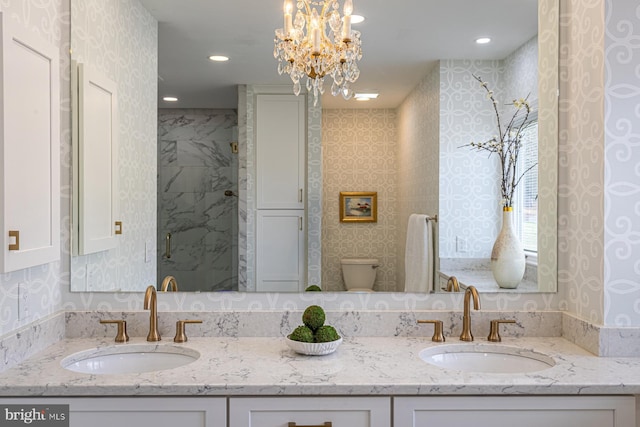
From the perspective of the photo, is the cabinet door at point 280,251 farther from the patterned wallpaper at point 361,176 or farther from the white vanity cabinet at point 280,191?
the patterned wallpaper at point 361,176

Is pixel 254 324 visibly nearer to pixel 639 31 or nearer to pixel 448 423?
pixel 448 423

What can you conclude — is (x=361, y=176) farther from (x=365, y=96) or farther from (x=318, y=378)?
(x=318, y=378)

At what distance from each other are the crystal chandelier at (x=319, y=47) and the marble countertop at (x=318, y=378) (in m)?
1.03

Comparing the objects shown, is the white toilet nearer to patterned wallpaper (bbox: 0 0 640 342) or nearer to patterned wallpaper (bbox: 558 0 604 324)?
patterned wallpaper (bbox: 0 0 640 342)

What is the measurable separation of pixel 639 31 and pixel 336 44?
108 cm

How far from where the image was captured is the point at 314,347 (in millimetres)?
1717

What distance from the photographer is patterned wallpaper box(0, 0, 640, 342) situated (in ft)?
5.71

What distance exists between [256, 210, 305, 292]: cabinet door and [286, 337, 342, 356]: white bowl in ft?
1.13

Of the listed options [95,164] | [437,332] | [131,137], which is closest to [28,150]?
[95,164]

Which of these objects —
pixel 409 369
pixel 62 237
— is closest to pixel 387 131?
pixel 409 369

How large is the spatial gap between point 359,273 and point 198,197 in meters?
0.73

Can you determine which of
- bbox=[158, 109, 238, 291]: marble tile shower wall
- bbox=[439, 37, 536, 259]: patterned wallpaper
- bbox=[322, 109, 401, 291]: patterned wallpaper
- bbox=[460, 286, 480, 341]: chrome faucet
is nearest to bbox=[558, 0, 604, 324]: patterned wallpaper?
bbox=[439, 37, 536, 259]: patterned wallpaper

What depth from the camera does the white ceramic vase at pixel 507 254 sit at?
80.9 inches

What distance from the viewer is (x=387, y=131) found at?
2016mm
